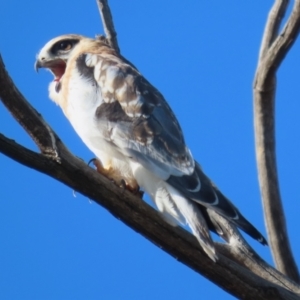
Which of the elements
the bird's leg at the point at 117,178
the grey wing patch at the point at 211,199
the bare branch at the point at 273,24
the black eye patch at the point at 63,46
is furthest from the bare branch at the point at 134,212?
the black eye patch at the point at 63,46

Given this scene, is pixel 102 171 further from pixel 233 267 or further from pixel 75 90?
pixel 233 267

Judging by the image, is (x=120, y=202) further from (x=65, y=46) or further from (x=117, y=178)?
(x=65, y=46)

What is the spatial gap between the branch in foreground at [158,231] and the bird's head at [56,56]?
238 centimetres

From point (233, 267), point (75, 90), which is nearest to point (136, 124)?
point (75, 90)

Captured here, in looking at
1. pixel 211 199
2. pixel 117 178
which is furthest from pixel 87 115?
pixel 211 199

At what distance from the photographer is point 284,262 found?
14.4 ft

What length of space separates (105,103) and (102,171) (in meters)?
0.46

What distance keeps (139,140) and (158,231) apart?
102 centimetres

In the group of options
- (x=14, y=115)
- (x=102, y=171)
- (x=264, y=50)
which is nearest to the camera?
(x=14, y=115)

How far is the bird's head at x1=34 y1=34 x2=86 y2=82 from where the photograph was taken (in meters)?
5.86

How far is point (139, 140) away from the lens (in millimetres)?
4535

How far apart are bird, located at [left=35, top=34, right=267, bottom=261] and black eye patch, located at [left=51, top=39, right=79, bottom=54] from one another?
0.58m

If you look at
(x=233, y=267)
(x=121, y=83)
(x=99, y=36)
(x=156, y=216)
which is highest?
(x=99, y=36)

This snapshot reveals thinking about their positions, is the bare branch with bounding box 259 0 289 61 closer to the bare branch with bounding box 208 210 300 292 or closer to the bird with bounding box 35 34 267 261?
the bird with bounding box 35 34 267 261
